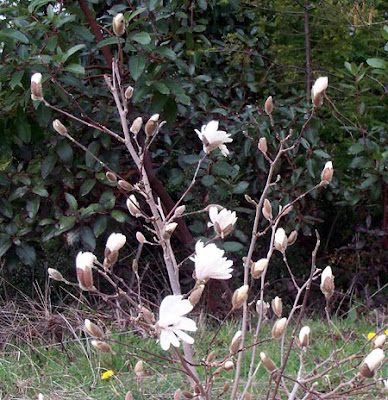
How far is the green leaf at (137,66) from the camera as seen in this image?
2600mm

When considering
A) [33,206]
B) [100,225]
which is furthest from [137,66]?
[33,206]

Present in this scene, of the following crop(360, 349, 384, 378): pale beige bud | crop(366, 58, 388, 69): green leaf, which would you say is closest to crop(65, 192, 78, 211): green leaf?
crop(366, 58, 388, 69): green leaf

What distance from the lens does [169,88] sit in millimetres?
2758

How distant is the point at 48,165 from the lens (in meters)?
2.92

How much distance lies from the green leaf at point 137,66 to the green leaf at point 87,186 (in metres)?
0.56

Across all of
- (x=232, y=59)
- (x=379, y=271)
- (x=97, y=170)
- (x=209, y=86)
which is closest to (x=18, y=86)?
(x=97, y=170)

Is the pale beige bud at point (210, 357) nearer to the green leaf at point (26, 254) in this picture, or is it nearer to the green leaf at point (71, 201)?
the green leaf at point (71, 201)

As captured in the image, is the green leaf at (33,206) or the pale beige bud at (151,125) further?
the green leaf at (33,206)

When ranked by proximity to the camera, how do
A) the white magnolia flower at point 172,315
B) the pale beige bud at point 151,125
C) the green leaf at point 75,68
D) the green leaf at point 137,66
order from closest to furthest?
the white magnolia flower at point 172,315
the pale beige bud at point 151,125
the green leaf at point 75,68
the green leaf at point 137,66

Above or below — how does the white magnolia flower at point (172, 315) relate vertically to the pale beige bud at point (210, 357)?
above

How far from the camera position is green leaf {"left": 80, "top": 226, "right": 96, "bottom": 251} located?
286 centimetres

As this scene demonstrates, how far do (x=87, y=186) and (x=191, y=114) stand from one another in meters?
0.76

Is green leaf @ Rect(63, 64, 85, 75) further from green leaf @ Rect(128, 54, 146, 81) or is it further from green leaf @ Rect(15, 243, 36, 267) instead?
green leaf @ Rect(15, 243, 36, 267)

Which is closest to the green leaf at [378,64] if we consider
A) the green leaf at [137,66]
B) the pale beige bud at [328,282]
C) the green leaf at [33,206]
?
the green leaf at [137,66]
